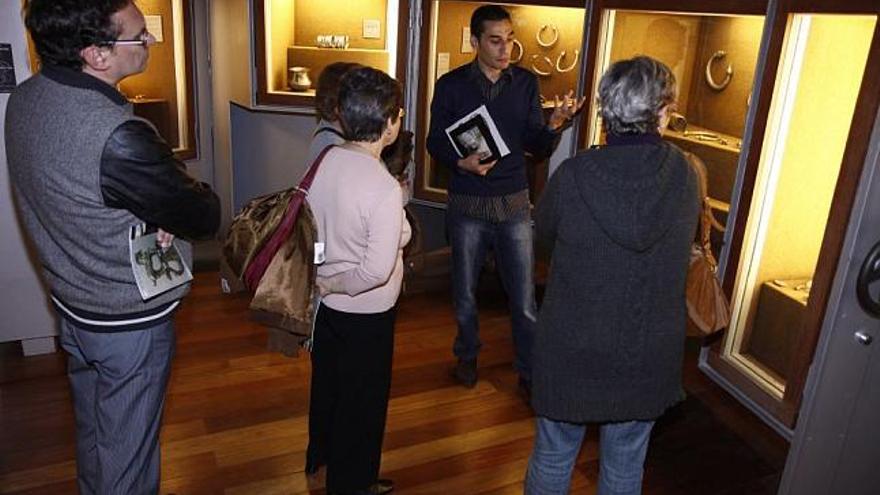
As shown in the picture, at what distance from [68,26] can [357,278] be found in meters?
0.98

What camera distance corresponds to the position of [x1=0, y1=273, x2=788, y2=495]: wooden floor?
2.66 meters

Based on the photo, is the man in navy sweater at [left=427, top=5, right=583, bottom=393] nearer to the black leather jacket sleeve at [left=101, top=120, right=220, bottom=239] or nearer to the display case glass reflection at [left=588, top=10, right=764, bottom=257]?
the display case glass reflection at [left=588, top=10, right=764, bottom=257]

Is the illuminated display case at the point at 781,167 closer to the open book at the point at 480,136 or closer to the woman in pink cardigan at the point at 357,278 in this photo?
the open book at the point at 480,136

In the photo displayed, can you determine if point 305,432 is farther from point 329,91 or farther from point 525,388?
point 329,91

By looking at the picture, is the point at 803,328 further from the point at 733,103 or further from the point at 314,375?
the point at 314,375

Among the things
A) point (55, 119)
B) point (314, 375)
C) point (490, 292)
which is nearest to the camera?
point (55, 119)

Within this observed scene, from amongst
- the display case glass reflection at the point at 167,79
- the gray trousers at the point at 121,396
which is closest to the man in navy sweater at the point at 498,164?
the gray trousers at the point at 121,396

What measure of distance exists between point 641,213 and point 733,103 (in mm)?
2486

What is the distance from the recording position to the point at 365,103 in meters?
1.99

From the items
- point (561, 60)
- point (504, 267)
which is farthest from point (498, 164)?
point (561, 60)

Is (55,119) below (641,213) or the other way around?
the other way around

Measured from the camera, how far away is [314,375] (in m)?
2.41

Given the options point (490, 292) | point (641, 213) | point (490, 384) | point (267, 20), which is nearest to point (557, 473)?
point (641, 213)

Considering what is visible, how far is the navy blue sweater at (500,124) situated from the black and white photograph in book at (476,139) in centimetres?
6
